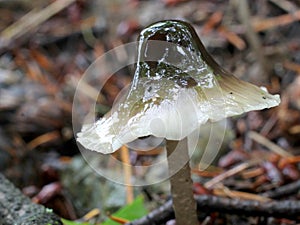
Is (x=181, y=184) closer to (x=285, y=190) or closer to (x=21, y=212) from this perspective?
(x=21, y=212)

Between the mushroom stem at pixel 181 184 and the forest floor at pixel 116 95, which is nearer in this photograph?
the mushroom stem at pixel 181 184

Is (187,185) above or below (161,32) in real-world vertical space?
below

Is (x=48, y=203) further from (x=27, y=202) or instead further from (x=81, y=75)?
(x=81, y=75)

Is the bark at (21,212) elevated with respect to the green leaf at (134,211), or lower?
elevated

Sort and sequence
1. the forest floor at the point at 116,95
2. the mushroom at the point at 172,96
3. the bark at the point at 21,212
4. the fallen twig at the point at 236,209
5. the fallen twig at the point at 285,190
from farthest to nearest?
1. the forest floor at the point at 116,95
2. the fallen twig at the point at 285,190
3. the fallen twig at the point at 236,209
4. the bark at the point at 21,212
5. the mushroom at the point at 172,96

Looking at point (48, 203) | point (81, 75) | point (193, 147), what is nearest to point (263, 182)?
point (193, 147)

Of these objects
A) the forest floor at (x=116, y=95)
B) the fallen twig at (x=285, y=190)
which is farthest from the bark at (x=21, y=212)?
the fallen twig at (x=285, y=190)

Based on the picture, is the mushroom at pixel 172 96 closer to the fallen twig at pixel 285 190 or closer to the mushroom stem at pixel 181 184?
the mushroom stem at pixel 181 184

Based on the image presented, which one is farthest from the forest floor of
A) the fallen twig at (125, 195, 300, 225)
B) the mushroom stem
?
the mushroom stem
